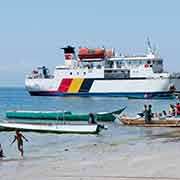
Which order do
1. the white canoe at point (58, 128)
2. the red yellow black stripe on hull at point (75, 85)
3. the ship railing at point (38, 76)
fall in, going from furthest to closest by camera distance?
Result: the ship railing at point (38, 76) < the red yellow black stripe on hull at point (75, 85) < the white canoe at point (58, 128)

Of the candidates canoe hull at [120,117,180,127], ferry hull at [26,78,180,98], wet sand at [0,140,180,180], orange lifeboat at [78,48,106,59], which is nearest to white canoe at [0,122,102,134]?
canoe hull at [120,117,180,127]

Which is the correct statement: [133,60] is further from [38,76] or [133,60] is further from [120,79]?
[38,76]

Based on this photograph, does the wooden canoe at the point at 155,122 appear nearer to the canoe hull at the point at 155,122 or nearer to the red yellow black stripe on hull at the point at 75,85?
the canoe hull at the point at 155,122

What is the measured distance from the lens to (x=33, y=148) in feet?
77.6

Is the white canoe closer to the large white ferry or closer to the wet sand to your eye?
the wet sand

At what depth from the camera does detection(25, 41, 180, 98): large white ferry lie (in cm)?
8644

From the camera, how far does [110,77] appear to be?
87.4 m

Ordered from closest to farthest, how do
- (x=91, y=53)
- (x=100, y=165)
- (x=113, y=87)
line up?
1. (x=100, y=165)
2. (x=113, y=87)
3. (x=91, y=53)

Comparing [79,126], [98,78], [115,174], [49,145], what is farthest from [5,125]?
[98,78]

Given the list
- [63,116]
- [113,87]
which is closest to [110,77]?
[113,87]

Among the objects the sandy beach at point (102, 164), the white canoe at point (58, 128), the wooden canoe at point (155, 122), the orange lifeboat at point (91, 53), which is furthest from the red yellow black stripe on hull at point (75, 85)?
the sandy beach at point (102, 164)

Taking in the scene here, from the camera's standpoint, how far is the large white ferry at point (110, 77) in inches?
3403

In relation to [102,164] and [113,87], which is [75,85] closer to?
[113,87]

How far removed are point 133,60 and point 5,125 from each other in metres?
57.9
